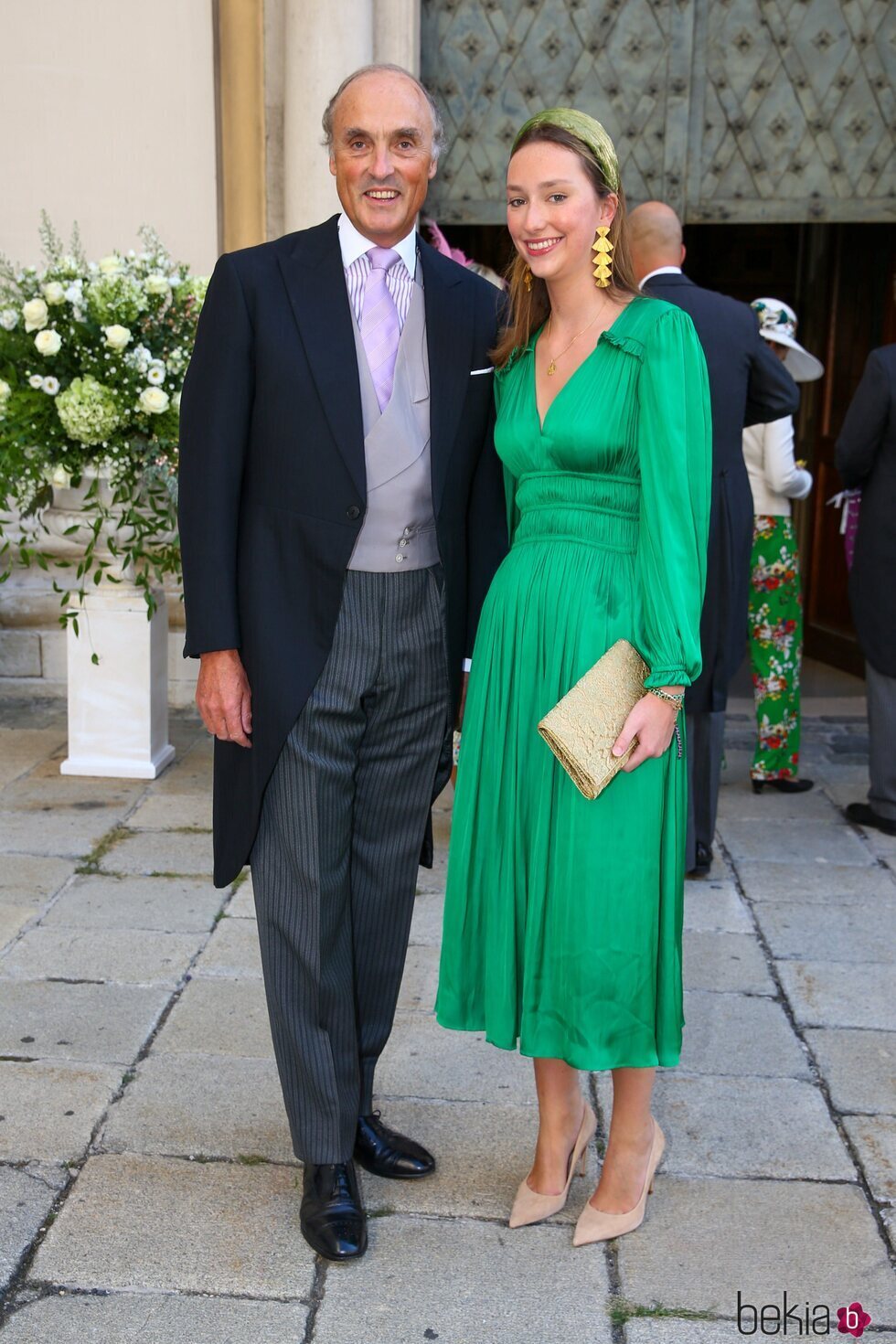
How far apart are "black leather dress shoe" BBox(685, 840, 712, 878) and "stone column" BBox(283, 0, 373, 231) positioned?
3.14m

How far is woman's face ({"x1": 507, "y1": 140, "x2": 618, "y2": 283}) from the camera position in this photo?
2.29m

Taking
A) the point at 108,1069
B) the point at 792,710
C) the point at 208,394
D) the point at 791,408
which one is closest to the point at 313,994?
the point at 108,1069

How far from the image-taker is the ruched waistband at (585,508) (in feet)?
7.73

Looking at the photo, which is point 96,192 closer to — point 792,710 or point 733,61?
point 733,61

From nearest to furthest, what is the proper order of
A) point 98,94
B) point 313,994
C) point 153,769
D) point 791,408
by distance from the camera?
1. point 313,994
2. point 791,408
3. point 153,769
4. point 98,94

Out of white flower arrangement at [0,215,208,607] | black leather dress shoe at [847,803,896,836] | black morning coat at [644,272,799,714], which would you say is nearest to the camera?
black morning coat at [644,272,799,714]

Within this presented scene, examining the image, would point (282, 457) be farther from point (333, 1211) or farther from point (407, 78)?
point (333, 1211)

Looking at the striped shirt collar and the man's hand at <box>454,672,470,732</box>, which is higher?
the striped shirt collar

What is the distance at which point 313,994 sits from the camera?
2.50 meters

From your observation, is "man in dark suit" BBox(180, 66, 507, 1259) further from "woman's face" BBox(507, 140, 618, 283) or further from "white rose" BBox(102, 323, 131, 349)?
"white rose" BBox(102, 323, 131, 349)

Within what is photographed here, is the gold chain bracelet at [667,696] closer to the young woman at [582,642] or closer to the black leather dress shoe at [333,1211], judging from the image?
the young woman at [582,642]

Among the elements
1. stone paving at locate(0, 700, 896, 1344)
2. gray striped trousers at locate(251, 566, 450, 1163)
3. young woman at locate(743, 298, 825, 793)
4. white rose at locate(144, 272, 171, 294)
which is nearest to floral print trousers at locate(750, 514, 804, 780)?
young woman at locate(743, 298, 825, 793)

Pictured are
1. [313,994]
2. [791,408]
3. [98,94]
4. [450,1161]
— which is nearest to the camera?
[313,994]

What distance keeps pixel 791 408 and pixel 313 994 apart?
2.66m
